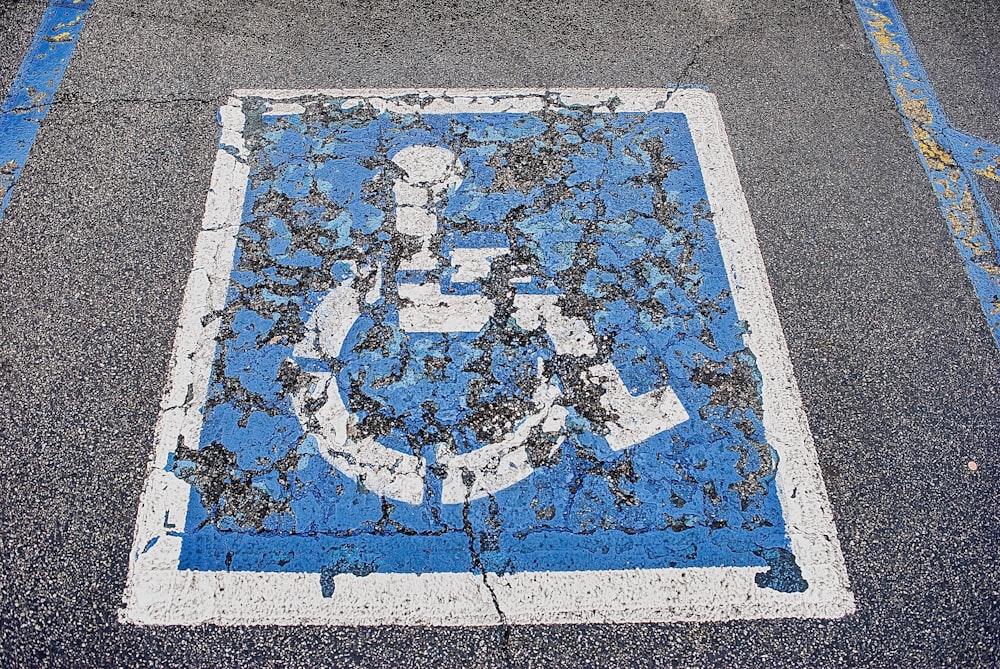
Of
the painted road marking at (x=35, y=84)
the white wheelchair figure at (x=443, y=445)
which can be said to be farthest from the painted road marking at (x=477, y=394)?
the painted road marking at (x=35, y=84)

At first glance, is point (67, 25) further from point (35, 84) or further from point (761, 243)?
point (761, 243)

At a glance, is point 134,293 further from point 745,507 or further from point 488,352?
point 745,507

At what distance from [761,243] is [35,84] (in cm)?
352

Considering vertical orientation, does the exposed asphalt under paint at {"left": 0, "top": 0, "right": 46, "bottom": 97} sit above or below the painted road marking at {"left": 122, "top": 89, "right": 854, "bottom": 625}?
above

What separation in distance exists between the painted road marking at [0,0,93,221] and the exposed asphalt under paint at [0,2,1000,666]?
79 mm

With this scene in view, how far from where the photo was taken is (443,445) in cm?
241

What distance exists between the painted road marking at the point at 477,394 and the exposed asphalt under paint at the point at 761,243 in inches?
3.6

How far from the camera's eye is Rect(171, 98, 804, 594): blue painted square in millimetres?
2236

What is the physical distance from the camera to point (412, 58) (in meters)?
3.81

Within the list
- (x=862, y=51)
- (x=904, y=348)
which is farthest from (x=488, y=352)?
(x=862, y=51)

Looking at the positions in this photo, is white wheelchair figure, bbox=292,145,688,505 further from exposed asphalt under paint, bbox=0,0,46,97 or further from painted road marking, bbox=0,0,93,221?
exposed asphalt under paint, bbox=0,0,46,97

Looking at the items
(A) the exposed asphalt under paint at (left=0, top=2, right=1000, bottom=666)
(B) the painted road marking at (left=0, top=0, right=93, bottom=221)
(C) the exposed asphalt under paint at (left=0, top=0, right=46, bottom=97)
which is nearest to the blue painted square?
(A) the exposed asphalt under paint at (left=0, top=2, right=1000, bottom=666)

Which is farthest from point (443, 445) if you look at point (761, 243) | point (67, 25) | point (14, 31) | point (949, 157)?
point (14, 31)

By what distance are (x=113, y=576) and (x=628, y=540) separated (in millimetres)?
1521
